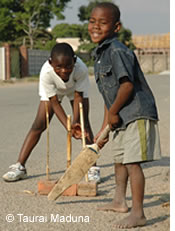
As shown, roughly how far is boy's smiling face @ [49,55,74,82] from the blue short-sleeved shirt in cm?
93

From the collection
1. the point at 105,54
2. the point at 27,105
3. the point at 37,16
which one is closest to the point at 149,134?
the point at 105,54

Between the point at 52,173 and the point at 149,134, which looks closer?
the point at 149,134

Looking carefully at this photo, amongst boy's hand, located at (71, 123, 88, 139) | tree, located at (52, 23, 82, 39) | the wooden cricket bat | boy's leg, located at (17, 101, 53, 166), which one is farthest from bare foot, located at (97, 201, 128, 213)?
tree, located at (52, 23, 82, 39)

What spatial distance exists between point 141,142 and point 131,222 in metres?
0.56

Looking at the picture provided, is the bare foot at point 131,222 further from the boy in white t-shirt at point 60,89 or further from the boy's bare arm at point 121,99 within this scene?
the boy in white t-shirt at point 60,89

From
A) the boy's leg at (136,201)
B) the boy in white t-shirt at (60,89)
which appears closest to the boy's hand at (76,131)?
the boy in white t-shirt at (60,89)

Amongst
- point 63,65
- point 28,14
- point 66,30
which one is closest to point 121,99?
point 63,65

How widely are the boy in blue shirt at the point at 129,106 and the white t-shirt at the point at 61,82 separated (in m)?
1.34

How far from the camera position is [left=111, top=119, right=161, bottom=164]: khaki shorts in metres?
3.46

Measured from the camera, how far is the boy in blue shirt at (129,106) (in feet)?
11.3

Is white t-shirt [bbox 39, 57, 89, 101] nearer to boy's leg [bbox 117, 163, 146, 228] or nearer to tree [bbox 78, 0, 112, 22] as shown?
boy's leg [bbox 117, 163, 146, 228]

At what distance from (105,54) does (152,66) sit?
141ft

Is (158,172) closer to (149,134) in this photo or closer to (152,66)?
(149,134)

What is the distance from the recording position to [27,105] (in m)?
12.7
